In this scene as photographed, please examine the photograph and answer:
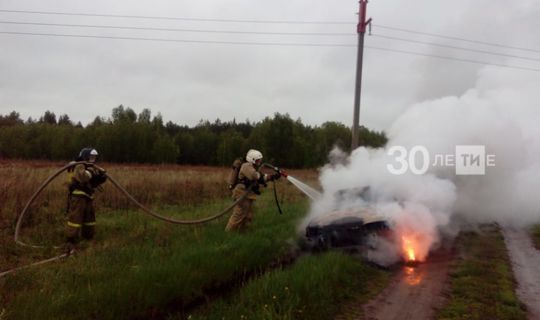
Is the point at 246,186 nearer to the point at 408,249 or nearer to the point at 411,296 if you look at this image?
the point at 408,249

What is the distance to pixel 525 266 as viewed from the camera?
25.8 ft

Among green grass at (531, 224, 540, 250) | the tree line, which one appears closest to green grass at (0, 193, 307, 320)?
green grass at (531, 224, 540, 250)

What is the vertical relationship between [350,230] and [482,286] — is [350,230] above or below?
above

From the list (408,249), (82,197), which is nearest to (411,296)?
(408,249)

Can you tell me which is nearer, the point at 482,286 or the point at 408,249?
the point at 482,286

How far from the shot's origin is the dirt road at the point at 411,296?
5375mm

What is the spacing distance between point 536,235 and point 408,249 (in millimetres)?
5161

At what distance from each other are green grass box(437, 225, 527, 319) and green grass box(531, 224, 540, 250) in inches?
36.4

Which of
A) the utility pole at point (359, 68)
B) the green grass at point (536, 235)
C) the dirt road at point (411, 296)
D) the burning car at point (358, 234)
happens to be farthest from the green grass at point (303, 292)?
the utility pole at point (359, 68)

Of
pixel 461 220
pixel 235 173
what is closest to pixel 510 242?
pixel 461 220

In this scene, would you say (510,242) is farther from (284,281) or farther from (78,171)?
(78,171)

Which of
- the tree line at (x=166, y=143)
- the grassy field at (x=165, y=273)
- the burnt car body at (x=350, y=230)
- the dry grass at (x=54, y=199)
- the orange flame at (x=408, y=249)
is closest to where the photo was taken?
the grassy field at (x=165, y=273)

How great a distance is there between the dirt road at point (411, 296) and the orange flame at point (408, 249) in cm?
25

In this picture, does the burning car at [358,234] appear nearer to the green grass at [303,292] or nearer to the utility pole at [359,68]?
the green grass at [303,292]
